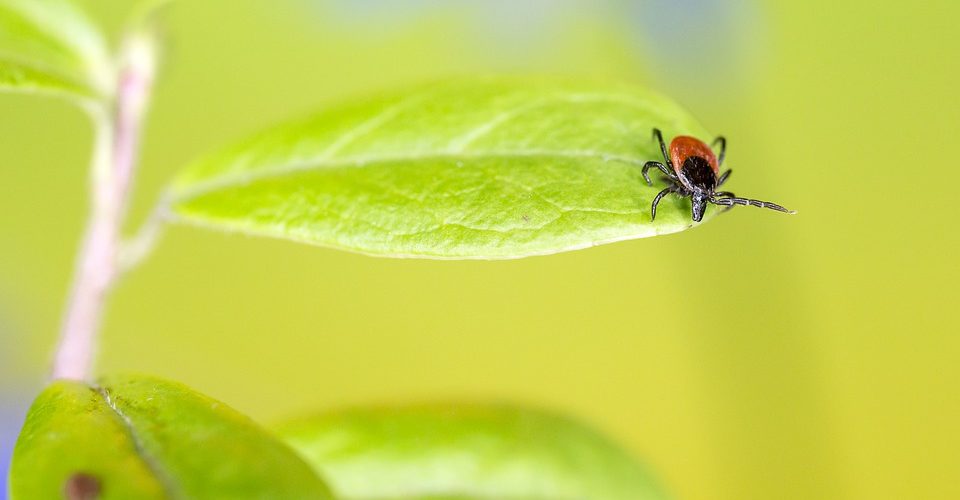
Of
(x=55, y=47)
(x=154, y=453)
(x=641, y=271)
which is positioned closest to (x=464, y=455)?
(x=154, y=453)

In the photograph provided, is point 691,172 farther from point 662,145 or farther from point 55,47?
point 55,47

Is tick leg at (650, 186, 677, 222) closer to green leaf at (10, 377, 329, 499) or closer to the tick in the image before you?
the tick

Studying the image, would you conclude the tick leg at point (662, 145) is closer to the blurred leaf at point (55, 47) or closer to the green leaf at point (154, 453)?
the green leaf at point (154, 453)

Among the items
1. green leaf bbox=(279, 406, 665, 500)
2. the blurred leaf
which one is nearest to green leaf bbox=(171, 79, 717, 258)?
the blurred leaf

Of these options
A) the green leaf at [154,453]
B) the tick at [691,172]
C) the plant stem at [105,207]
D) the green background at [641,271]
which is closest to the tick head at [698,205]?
the tick at [691,172]

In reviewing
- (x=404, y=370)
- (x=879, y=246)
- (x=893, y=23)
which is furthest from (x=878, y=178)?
(x=404, y=370)
